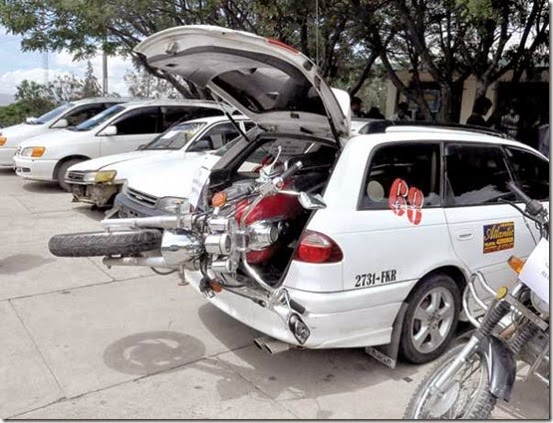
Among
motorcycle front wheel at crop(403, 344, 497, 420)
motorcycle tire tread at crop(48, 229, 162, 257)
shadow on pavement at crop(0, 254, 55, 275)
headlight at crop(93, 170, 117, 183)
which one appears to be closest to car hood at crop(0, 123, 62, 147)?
headlight at crop(93, 170, 117, 183)

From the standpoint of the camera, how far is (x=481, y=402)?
2.52m

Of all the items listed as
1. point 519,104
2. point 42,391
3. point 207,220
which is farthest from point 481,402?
point 519,104

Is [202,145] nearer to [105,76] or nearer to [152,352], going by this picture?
[152,352]

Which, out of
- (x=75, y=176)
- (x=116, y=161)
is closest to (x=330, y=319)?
(x=116, y=161)

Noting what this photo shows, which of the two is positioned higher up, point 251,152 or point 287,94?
point 287,94

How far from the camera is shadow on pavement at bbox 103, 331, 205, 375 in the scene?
359cm

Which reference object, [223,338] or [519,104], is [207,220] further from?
[519,104]

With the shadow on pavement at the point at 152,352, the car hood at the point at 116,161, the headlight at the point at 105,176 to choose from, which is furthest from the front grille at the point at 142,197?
the shadow on pavement at the point at 152,352

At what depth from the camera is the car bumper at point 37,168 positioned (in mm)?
9438

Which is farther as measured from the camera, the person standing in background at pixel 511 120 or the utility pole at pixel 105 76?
the utility pole at pixel 105 76

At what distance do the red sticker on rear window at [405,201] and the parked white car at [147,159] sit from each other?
373 centimetres

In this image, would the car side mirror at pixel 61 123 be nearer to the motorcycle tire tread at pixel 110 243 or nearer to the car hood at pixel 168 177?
the car hood at pixel 168 177

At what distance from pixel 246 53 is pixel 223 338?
2129 millimetres

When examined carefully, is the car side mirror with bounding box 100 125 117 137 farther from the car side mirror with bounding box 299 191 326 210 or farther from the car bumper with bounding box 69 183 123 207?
the car side mirror with bounding box 299 191 326 210
